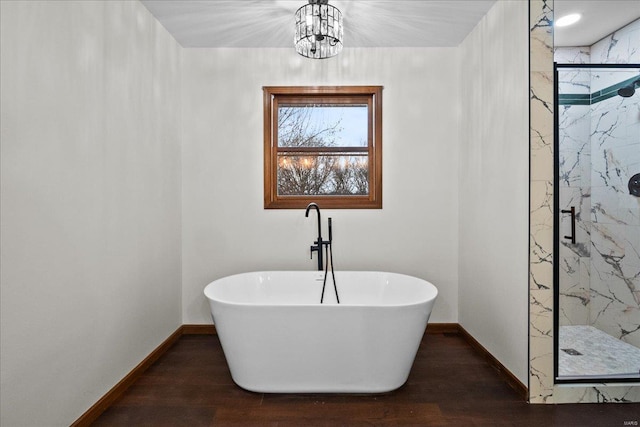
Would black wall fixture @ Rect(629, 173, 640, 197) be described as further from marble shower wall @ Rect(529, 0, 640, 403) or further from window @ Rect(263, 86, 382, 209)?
window @ Rect(263, 86, 382, 209)

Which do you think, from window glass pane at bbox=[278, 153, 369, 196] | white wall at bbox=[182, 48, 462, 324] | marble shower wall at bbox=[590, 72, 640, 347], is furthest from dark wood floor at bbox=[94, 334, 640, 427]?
window glass pane at bbox=[278, 153, 369, 196]

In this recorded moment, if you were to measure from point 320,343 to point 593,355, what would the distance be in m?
1.82

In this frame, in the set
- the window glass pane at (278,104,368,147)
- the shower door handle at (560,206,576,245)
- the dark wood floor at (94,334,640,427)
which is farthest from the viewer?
the window glass pane at (278,104,368,147)

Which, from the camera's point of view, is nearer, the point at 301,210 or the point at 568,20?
the point at 568,20

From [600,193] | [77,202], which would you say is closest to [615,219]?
[600,193]

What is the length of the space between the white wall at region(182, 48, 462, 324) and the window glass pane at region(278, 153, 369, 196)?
20 centimetres

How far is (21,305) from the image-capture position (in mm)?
1412

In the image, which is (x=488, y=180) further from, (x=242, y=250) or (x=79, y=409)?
(x=79, y=409)

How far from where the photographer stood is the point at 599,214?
8.08ft

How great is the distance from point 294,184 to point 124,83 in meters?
1.49

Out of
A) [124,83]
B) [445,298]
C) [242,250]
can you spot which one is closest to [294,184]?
[242,250]

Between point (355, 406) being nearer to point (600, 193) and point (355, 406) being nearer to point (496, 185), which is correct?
point (496, 185)

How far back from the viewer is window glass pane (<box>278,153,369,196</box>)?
10.2 ft

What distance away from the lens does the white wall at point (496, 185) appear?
6.77ft
